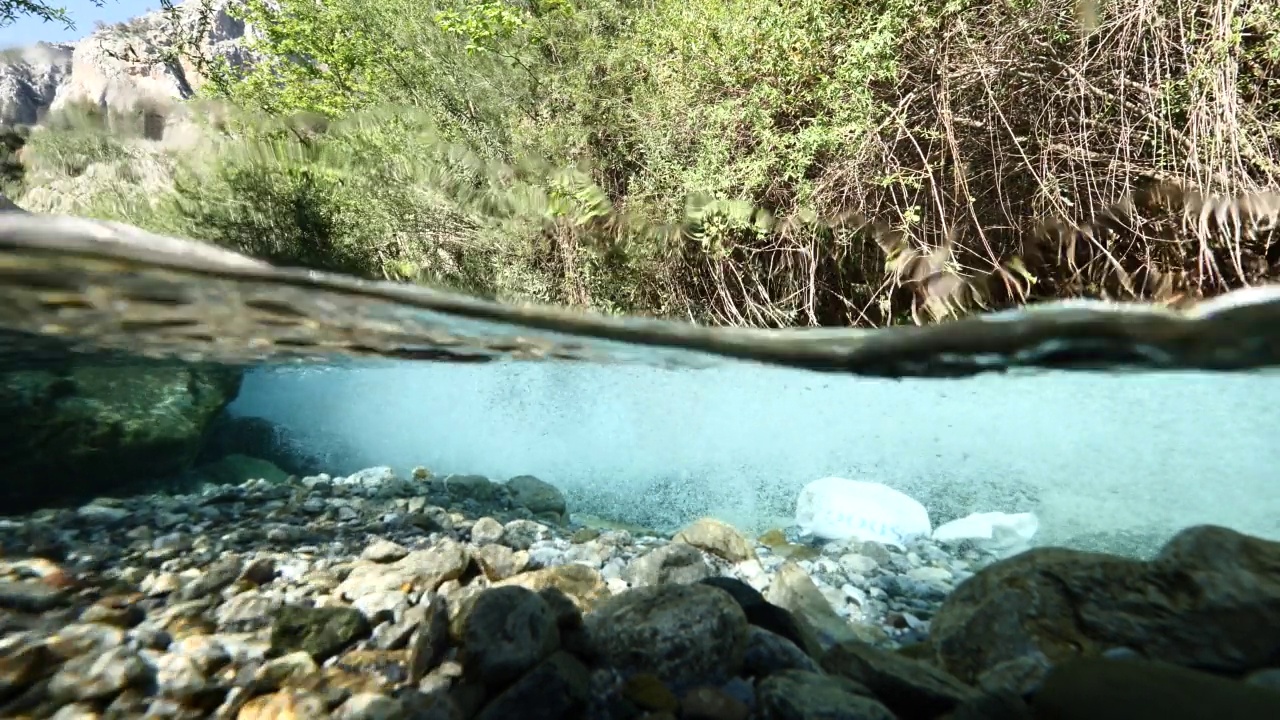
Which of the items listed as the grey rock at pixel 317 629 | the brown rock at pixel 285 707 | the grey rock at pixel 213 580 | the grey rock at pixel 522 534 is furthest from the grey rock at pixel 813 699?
the grey rock at pixel 213 580

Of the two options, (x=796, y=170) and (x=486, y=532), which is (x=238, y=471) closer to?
(x=486, y=532)

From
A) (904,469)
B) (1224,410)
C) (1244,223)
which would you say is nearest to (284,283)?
(1244,223)

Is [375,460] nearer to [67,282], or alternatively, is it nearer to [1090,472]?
[67,282]

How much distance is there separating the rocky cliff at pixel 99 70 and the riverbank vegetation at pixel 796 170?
0.15 meters

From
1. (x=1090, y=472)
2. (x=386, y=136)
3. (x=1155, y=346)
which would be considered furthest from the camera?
(x=1090, y=472)

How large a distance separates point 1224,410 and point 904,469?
4.01m

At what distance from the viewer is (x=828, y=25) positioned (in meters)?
7.03

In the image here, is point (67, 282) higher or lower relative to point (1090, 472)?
higher

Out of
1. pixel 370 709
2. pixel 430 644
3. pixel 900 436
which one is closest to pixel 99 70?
pixel 430 644

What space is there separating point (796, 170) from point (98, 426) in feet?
33.7

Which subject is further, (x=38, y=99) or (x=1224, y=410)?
(x=1224, y=410)

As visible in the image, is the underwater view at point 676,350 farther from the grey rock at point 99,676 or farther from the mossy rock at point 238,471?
the mossy rock at point 238,471

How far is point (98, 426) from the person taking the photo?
8977 millimetres

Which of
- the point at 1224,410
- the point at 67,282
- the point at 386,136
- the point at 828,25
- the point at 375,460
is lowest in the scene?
the point at 375,460
